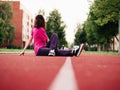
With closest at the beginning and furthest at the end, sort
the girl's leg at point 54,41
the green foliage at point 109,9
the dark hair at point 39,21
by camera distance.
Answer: the girl's leg at point 54,41
the dark hair at point 39,21
the green foliage at point 109,9

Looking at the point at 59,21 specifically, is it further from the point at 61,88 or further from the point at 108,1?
the point at 61,88

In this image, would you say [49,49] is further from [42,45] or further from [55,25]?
[55,25]

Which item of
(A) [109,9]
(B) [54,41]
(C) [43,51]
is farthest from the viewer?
(A) [109,9]

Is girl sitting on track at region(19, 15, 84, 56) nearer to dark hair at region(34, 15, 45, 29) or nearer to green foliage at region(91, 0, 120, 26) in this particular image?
dark hair at region(34, 15, 45, 29)

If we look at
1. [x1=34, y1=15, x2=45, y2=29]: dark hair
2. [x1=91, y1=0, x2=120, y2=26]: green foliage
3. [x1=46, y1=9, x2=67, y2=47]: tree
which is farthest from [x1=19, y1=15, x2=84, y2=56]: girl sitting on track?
[x1=46, y1=9, x2=67, y2=47]: tree

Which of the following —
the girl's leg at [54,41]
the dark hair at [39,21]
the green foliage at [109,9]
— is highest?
the green foliage at [109,9]

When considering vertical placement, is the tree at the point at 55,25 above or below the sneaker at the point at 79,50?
above

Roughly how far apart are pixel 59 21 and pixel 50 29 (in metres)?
3.40

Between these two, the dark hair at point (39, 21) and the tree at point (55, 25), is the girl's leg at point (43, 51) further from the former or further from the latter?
the tree at point (55, 25)

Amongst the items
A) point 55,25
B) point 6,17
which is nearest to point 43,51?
point 6,17

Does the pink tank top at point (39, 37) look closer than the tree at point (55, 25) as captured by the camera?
Yes

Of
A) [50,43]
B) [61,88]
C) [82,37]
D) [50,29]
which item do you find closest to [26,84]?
[61,88]

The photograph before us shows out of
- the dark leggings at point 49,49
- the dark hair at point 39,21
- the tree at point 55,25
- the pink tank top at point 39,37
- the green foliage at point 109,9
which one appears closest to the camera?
the dark leggings at point 49,49

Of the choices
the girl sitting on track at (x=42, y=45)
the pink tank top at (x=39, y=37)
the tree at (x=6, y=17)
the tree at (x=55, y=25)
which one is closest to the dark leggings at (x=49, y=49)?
the girl sitting on track at (x=42, y=45)
